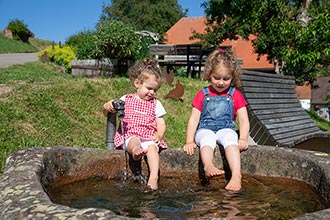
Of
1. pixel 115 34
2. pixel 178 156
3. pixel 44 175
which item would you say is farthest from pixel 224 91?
pixel 115 34

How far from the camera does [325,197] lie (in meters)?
2.33

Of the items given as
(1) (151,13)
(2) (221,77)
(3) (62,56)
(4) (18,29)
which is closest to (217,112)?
(2) (221,77)

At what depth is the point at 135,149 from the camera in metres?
2.79

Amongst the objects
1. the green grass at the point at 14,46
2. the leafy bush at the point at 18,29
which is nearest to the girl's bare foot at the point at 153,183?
the green grass at the point at 14,46

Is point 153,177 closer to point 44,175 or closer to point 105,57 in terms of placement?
point 44,175

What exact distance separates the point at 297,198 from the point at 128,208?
938mm

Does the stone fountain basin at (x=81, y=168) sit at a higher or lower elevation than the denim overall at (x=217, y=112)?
lower

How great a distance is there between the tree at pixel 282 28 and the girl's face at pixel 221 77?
9.80 m

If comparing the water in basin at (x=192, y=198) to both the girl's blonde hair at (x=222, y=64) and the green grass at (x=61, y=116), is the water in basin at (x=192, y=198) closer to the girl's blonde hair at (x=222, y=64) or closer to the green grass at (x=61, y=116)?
the girl's blonde hair at (x=222, y=64)

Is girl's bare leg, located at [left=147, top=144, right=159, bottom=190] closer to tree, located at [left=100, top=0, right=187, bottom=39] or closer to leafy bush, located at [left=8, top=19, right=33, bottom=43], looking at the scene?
leafy bush, located at [left=8, top=19, right=33, bottom=43]

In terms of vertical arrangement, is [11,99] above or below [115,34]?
below

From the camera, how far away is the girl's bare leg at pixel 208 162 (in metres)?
2.57

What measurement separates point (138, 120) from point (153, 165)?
2.15ft

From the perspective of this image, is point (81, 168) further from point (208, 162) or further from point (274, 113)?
point (274, 113)
